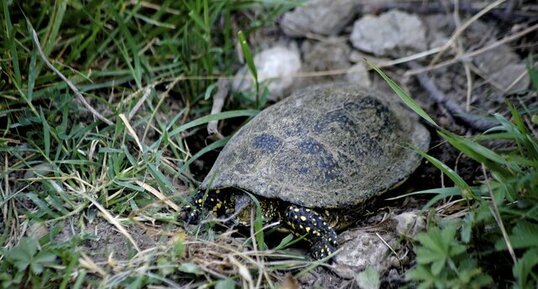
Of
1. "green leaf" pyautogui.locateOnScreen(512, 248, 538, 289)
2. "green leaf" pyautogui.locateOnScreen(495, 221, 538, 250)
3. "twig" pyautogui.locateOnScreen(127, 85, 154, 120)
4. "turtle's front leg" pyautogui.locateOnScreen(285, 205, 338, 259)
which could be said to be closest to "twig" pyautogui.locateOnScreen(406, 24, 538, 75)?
"turtle's front leg" pyautogui.locateOnScreen(285, 205, 338, 259)

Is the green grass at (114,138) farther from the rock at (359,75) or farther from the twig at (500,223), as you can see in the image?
the twig at (500,223)

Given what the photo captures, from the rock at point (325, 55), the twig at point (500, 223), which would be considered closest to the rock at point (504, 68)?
the rock at point (325, 55)

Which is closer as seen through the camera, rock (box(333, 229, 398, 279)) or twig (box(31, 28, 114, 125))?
rock (box(333, 229, 398, 279))

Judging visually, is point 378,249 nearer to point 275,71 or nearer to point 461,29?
point 275,71

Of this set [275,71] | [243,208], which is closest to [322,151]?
[243,208]

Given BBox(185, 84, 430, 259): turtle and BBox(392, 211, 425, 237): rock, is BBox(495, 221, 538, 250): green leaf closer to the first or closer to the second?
BBox(392, 211, 425, 237): rock
